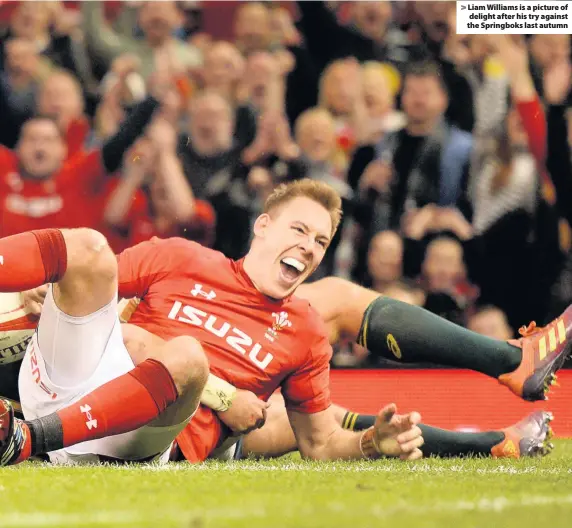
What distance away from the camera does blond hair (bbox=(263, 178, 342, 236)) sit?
420cm

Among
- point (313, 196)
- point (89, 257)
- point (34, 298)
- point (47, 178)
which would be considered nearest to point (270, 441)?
point (313, 196)

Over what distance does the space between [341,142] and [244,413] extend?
3.48 meters

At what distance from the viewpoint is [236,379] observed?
3.99 meters

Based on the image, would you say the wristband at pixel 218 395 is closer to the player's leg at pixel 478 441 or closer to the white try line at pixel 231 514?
the player's leg at pixel 478 441

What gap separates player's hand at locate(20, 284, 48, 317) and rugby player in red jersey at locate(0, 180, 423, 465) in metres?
0.30

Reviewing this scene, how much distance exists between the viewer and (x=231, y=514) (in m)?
2.38

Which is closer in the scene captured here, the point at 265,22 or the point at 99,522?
the point at 99,522

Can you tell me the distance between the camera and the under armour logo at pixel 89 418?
323cm

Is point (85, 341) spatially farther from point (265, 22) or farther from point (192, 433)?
point (265, 22)

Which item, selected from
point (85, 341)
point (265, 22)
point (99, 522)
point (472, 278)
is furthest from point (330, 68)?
point (99, 522)

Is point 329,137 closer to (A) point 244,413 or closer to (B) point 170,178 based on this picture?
(B) point 170,178

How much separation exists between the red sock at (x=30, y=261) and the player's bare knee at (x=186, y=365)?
406 millimetres

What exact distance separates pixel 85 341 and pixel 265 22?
4313 mm

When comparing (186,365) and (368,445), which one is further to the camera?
(368,445)
